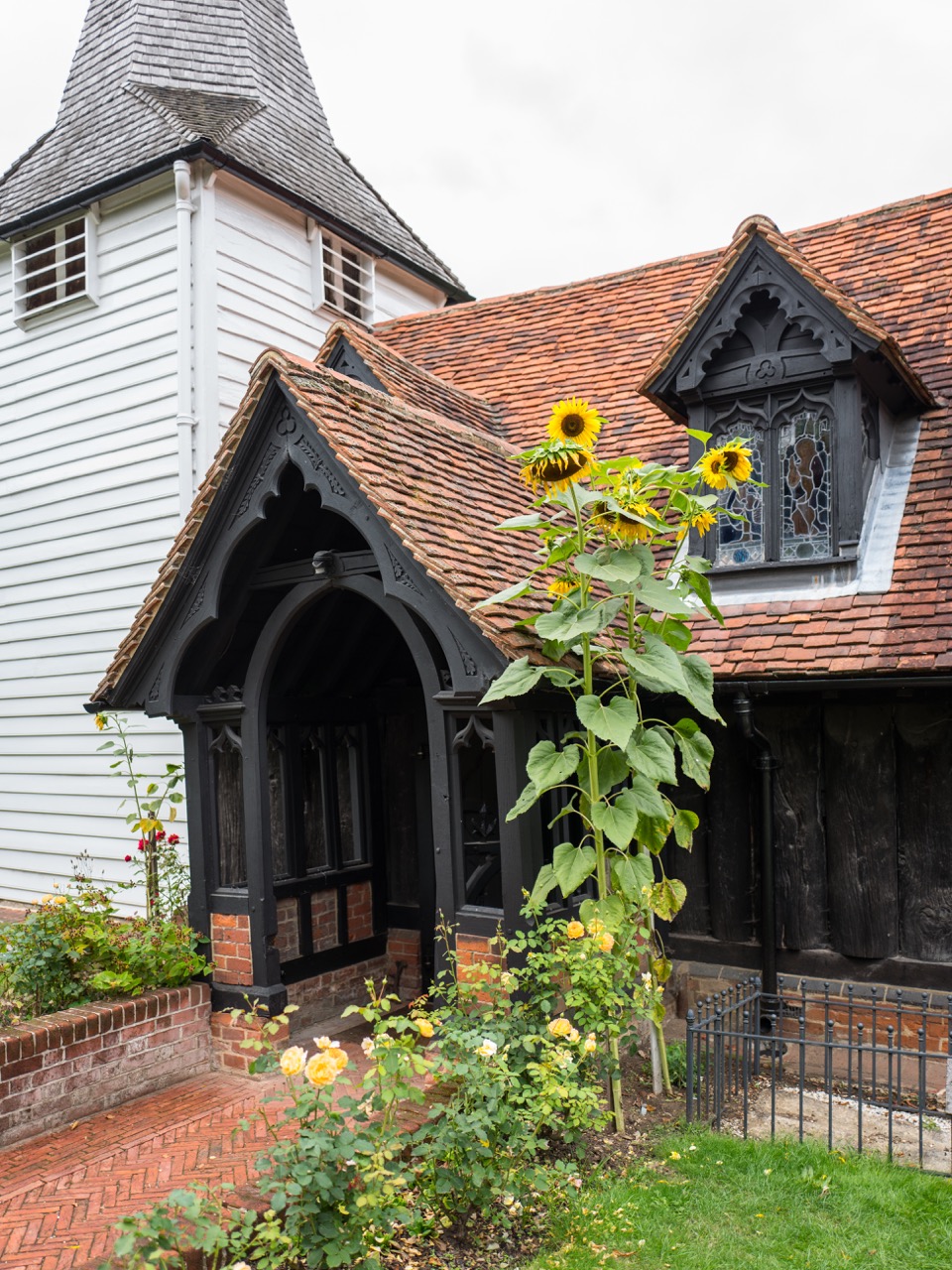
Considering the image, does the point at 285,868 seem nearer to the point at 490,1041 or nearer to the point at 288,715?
the point at 288,715

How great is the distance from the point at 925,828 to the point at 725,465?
2.64 meters

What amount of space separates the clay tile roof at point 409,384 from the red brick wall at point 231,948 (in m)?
3.80

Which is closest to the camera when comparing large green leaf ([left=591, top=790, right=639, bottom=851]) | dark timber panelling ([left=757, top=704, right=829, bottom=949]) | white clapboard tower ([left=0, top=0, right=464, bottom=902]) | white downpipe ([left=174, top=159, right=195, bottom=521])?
large green leaf ([left=591, top=790, right=639, bottom=851])

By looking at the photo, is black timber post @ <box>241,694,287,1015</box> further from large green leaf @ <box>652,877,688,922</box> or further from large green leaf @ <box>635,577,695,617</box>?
large green leaf @ <box>635,577,695,617</box>

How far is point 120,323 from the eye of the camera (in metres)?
10.6

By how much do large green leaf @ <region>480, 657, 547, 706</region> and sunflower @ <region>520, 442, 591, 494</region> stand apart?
3.30ft

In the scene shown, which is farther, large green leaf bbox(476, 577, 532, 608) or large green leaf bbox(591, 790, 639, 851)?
large green leaf bbox(476, 577, 532, 608)

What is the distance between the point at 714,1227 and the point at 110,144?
11574 mm

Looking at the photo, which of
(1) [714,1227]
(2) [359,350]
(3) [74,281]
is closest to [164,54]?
(3) [74,281]

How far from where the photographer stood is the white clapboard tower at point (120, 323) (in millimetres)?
10188

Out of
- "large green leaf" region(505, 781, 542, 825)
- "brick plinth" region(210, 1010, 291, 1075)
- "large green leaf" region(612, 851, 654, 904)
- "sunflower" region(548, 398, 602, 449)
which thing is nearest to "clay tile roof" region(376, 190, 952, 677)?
"sunflower" region(548, 398, 602, 449)

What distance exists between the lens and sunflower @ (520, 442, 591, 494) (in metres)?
5.25

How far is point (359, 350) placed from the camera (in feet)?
25.2

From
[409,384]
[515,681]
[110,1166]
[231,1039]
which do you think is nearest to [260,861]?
[231,1039]
